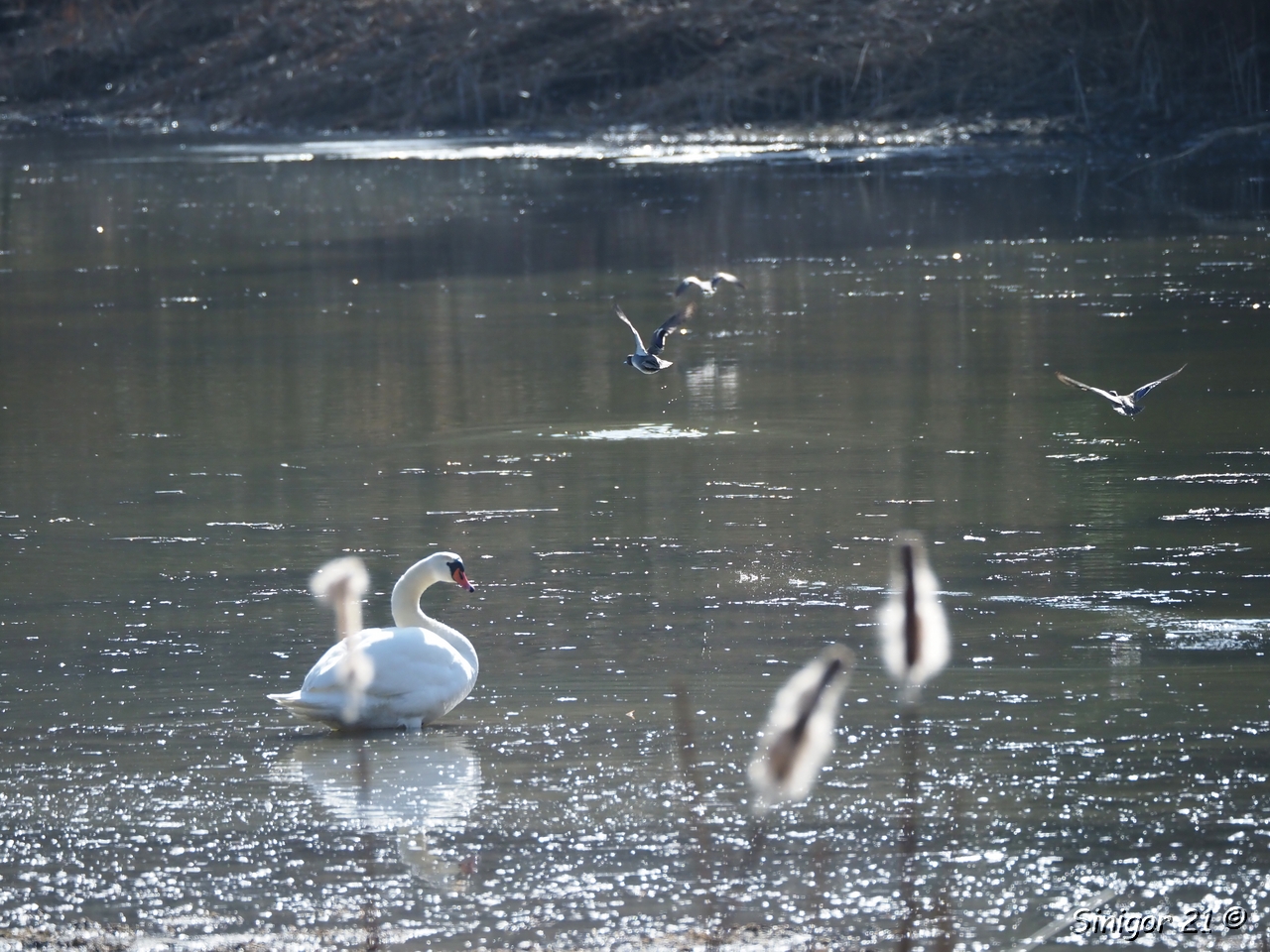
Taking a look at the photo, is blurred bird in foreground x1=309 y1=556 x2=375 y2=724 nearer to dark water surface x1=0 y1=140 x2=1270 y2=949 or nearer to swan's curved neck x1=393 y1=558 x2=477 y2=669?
dark water surface x1=0 y1=140 x2=1270 y2=949

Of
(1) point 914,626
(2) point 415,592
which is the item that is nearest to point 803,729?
(1) point 914,626

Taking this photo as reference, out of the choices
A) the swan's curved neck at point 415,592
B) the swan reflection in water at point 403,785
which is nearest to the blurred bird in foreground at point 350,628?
the swan reflection in water at point 403,785

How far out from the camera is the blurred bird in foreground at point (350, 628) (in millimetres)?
5141

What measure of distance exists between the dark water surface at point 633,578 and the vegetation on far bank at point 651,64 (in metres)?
14.9

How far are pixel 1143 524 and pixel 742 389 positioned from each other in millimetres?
4449

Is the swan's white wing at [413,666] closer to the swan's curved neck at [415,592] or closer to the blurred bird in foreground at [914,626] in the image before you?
the swan's curved neck at [415,592]

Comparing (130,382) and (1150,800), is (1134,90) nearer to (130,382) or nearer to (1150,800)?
(130,382)

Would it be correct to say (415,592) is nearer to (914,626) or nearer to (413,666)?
(413,666)

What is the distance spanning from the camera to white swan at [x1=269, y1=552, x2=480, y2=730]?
696 centimetres

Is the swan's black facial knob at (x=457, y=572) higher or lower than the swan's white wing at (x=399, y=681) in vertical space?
Answer: higher

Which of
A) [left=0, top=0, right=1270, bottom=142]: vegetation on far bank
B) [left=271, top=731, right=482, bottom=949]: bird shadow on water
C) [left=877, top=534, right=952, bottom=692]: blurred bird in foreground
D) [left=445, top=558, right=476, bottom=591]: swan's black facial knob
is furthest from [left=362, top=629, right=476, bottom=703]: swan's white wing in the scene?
[left=0, top=0, right=1270, bottom=142]: vegetation on far bank

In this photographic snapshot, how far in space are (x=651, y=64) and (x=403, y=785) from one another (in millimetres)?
36109

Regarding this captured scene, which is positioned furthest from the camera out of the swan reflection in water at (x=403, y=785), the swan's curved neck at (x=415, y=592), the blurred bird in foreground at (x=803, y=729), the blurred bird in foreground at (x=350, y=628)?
the swan's curved neck at (x=415, y=592)

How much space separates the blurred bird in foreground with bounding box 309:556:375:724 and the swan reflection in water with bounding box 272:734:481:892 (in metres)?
0.16
